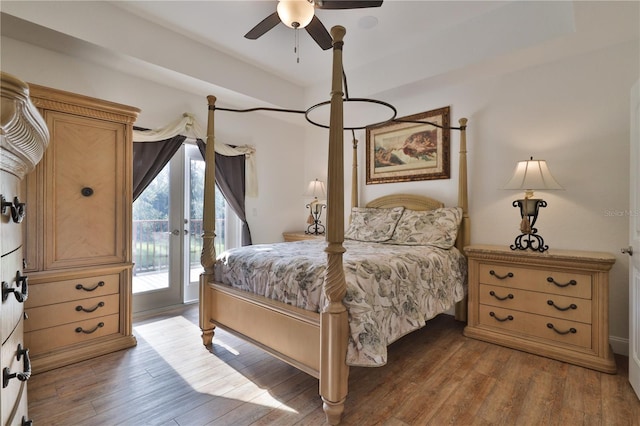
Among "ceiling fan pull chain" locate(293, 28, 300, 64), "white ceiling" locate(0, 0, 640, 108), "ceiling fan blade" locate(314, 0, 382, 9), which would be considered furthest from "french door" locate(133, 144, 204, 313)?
"ceiling fan blade" locate(314, 0, 382, 9)

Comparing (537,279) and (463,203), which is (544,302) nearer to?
(537,279)

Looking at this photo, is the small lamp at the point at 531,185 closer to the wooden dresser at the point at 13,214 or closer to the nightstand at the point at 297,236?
the nightstand at the point at 297,236

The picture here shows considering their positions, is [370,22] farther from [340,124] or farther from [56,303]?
[56,303]

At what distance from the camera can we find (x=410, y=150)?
151 inches

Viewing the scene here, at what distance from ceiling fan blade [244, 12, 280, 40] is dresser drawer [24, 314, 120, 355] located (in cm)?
263

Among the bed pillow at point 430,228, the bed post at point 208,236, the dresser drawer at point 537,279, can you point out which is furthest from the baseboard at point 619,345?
the bed post at point 208,236

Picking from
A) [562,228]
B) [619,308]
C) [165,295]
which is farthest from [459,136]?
[165,295]

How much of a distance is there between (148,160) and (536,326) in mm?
4024

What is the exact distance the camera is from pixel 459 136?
349cm

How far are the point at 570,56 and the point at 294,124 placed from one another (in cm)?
350

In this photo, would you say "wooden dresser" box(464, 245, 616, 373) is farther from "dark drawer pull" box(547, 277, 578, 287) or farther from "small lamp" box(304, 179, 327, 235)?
"small lamp" box(304, 179, 327, 235)

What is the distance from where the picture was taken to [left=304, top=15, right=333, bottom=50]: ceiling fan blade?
237cm

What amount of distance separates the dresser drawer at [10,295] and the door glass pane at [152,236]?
2818 mm

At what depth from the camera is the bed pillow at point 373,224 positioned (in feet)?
11.3
